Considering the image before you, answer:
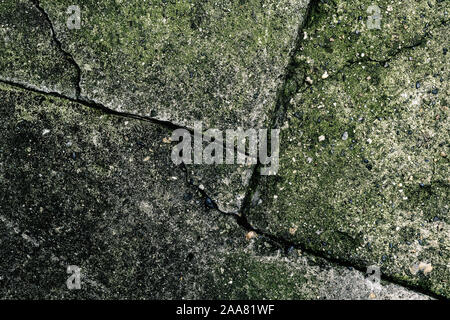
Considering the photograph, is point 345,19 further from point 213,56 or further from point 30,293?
point 30,293

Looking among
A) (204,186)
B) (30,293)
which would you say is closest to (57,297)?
(30,293)

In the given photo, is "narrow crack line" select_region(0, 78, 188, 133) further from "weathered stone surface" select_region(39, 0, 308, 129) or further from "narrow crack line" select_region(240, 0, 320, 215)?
"narrow crack line" select_region(240, 0, 320, 215)

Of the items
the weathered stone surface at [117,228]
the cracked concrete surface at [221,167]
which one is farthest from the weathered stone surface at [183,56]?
the weathered stone surface at [117,228]

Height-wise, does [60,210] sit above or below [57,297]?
above

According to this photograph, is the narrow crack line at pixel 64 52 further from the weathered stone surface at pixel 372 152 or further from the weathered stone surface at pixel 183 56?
the weathered stone surface at pixel 372 152

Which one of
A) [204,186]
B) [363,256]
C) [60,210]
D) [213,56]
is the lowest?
[363,256]

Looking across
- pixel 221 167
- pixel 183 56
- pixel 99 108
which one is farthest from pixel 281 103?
pixel 99 108

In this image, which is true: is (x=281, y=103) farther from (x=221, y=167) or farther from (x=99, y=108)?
(x=99, y=108)
